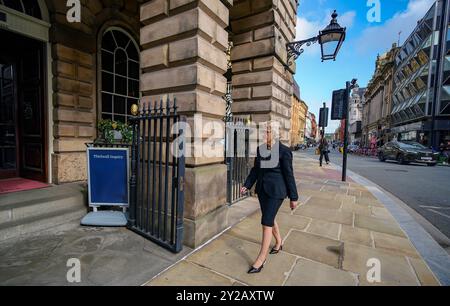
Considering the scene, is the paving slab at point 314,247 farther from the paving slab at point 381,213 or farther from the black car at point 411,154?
the black car at point 411,154

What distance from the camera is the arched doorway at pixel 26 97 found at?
5035mm

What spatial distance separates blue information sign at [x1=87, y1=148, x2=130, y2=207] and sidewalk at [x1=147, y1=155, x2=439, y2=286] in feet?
6.90

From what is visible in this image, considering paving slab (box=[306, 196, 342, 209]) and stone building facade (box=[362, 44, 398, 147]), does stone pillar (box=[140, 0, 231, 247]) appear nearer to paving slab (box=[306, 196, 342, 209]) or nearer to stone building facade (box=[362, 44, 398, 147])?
paving slab (box=[306, 196, 342, 209])

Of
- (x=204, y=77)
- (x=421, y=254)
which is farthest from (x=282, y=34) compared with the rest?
(x=421, y=254)

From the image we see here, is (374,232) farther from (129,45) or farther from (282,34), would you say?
(129,45)

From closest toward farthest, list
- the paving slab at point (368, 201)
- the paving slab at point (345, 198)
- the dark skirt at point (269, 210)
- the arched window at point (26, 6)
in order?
the dark skirt at point (269, 210) < the arched window at point (26, 6) < the paving slab at point (368, 201) < the paving slab at point (345, 198)

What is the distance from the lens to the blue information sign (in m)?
4.19

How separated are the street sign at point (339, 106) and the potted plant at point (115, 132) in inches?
326

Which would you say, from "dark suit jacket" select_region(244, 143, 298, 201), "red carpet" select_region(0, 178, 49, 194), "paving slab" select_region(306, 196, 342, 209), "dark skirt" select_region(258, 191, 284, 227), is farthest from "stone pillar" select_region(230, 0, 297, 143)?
"red carpet" select_region(0, 178, 49, 194)

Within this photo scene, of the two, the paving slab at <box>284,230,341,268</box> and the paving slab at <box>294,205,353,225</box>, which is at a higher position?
the paving slab at <box>294,205,353,225</box>

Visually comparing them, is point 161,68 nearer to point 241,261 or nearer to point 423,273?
point 241,261

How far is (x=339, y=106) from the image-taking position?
959 centimetres

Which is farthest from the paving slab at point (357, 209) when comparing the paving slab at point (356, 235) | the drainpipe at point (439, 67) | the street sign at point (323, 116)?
the drainpipe at point (439, 67)

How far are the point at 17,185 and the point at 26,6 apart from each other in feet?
13.0
